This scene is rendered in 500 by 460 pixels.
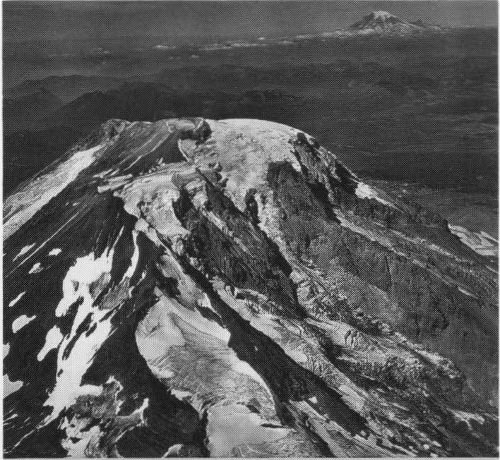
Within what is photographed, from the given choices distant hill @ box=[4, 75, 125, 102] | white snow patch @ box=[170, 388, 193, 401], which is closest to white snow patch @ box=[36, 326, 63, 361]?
white snow patch @ box=[170, 388, 193, 401]

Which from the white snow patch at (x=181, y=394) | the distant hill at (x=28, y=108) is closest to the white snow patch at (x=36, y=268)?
the white snow patch at (x=181, y=394)

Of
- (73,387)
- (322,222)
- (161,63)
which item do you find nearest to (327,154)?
(322,222)

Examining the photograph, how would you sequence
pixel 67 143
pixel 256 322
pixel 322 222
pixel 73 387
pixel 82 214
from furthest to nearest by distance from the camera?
pixel 67 143 → pixel 322 222 → pixel 82 214 → pixel 256 322 → pixel 73 387

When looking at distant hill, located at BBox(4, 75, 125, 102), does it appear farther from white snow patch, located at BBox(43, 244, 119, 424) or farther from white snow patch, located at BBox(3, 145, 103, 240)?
white snow patch, located at BBox(43, 244, 119, 424)

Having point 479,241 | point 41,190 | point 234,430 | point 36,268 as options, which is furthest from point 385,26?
point 234,430

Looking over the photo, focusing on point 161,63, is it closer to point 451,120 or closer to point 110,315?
point 451,120

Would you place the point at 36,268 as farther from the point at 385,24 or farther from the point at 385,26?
the point at 385,26
